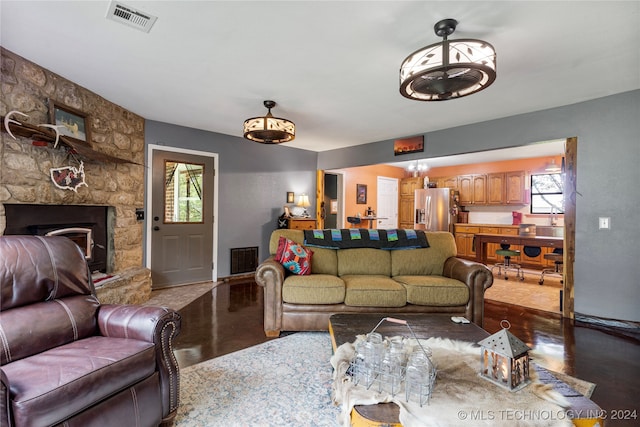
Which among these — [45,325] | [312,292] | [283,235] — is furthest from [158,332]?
[283,235]

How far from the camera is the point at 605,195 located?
317 cm

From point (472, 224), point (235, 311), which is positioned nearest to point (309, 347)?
point (235, 311)

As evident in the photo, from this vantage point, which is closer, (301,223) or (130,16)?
(130,16)

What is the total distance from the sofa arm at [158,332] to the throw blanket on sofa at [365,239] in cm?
192

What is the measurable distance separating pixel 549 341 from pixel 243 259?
14.0 feet

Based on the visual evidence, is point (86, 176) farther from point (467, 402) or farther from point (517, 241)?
point (517, 241)

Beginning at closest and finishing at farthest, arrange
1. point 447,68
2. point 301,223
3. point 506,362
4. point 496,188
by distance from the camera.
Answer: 1. point 506,362
2. point 447,68
3. point 301,223
4. point 496,188

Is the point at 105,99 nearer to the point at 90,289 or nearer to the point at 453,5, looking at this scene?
the point at 90,289

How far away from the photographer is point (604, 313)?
3.14 m

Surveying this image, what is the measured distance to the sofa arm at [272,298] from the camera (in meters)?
2.72

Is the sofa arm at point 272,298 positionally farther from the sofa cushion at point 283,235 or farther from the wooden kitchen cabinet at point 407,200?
the wooden kitchen cabinet at point 407,200

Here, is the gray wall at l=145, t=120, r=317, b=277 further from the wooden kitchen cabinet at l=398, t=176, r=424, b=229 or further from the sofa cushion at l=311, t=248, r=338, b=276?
the wooden kitchen cabinet at l=398, t=176, r=424, b=229

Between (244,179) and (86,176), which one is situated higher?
(244,179)

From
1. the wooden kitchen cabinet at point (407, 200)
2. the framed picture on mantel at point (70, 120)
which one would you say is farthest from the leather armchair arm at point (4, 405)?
the wooden kitchen cabinet at point (407, 200)
